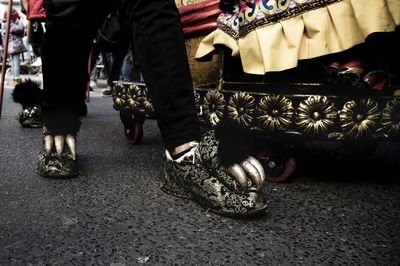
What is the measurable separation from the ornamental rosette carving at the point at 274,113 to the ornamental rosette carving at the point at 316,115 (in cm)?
3

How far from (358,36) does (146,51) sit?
546mm

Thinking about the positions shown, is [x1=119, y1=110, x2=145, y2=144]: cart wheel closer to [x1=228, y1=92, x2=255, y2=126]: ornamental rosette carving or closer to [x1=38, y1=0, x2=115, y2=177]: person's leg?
[x1=38, y1=0, x2=115, y2=177]: person's leg

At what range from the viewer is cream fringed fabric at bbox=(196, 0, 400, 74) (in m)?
0.97

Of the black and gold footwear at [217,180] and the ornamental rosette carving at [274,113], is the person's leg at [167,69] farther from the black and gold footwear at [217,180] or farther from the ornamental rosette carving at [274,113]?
the ornamental rosette carving at [274,113]

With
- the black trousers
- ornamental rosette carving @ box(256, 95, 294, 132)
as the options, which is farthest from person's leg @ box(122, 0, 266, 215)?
ornamental rosette carving @ box(256, 95, 294, 132)

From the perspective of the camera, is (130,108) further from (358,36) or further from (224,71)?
(358,36)

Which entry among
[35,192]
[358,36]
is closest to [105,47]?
[35,192]

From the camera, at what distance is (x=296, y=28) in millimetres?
1076

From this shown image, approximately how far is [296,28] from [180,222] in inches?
24.2

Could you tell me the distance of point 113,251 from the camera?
0.73 meters

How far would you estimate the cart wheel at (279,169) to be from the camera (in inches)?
46.8

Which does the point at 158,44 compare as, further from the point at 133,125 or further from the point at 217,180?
the point at 133,125

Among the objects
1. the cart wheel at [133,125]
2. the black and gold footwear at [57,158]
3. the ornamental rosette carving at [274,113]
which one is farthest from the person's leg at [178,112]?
the cart wheel at [133,125]

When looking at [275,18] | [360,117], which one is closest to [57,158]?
[275,18]
